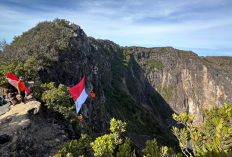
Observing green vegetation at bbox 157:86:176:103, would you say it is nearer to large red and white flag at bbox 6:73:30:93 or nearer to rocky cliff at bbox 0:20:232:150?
rocky cliff at bbox 0:20:232:150

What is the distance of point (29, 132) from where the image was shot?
25.7 feet

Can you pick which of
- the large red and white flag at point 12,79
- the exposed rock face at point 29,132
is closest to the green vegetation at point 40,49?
the large red and white flag at point 12,79

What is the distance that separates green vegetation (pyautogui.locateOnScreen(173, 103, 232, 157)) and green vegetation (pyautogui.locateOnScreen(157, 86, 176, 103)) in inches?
3875

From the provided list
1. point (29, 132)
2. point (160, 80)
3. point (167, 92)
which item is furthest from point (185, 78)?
point (29, 132)

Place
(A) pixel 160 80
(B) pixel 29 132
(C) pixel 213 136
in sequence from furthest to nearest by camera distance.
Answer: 1. (A) pixel 160 80
2. (B) pixel 29 132
3. (C) pixel 213 136

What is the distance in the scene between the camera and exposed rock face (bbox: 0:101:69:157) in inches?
265

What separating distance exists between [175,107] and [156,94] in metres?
15.2

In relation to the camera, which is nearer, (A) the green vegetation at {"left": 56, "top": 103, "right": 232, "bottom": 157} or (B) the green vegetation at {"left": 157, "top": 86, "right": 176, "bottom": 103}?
(A) the green vegetation at {"left": 56, "top": 103, "right": 232, "bottom": 157}

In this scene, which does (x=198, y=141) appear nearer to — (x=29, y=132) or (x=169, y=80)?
(x=29, y=132)

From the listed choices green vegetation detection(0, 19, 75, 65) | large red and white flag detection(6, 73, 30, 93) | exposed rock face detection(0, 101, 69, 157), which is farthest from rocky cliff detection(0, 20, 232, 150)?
exposed rock face detection(0, 101, 69, 157)

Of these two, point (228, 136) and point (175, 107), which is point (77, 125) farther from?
point (175, 107)

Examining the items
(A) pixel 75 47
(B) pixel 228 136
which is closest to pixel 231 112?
(B) pixel 228 136

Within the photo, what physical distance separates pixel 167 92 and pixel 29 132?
102331 mm

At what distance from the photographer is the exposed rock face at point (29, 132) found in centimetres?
674
